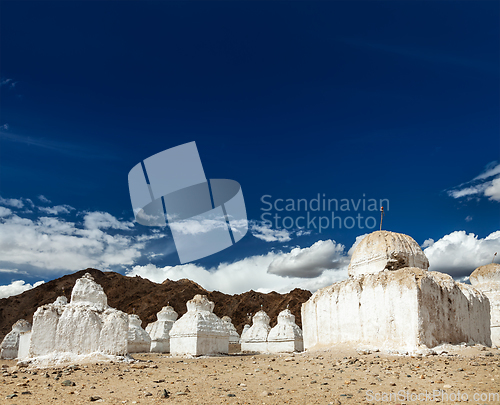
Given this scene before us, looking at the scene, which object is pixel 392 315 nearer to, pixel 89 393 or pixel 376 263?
pixel 376 263

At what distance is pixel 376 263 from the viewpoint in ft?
53.7

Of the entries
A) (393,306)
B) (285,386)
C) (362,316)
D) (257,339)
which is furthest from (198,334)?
(285,386)

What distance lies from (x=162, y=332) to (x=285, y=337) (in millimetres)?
10205

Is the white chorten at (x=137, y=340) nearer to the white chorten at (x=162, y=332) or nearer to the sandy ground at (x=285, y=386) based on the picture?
the white chorten at (x=162, y=332)

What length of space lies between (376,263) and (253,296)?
47.7 metres

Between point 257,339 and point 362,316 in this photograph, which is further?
point 257,339

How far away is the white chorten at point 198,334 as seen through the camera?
19.0m

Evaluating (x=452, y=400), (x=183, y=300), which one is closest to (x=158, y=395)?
(x=452, y=400)

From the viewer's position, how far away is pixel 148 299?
189ft

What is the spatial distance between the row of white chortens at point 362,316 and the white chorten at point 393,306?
35mm

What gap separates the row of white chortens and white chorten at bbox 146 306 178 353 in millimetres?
8683

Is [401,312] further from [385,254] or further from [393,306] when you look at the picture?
[385,254]

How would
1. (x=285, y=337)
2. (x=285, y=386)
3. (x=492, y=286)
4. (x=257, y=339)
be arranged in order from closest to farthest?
(x=285, y=386)
(x=492, y=286)
(x=285, y=337)
(x=257, y=339)

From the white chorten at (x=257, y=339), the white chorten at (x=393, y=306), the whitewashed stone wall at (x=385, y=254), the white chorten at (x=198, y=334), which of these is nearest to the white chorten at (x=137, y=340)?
the white chorten at (x=198, y=334)
